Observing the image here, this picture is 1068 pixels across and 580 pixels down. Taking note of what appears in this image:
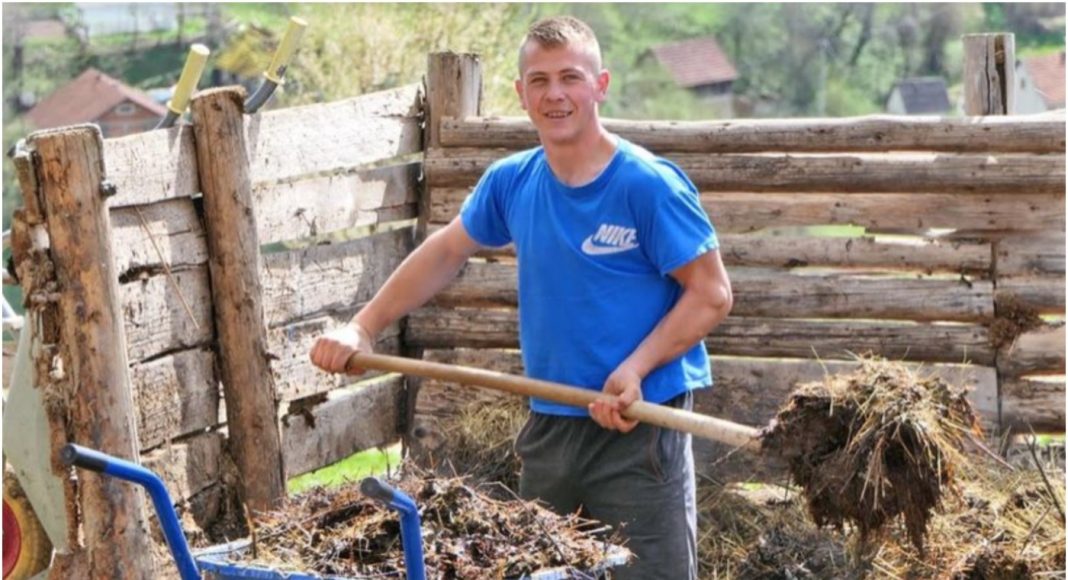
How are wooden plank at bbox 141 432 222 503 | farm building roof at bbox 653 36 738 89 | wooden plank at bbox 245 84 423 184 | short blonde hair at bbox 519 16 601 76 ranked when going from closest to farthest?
short blonde hair at bbox 519 16 601 76, wooden plank at bbox 141 432 222 503, wooden plank at bbox 245 84 423 184, farm building roof at bbox 653 36 738 89

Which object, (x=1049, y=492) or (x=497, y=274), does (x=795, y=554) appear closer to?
(x=1049, y=492)

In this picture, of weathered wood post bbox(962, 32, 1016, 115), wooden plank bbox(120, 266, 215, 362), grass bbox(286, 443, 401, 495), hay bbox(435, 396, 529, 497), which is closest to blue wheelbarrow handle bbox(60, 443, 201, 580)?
wooden plank bbox(120, 266, 215, 362)

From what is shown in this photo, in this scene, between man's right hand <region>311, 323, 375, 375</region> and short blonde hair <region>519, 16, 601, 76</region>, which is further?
man's right hand <region>311, 323, 375, 375</region>

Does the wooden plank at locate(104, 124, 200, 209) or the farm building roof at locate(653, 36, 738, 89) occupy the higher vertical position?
the wooden plank at locate(104, 124, 200, 209)

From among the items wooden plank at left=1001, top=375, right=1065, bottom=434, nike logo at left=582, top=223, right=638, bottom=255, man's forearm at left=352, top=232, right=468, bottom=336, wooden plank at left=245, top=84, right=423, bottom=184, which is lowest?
wooden plank at left=1001, top=375, right=1065, bottom=434

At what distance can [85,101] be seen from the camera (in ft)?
144

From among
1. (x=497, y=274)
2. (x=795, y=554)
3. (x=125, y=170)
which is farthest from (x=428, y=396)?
(x=125, y=170)

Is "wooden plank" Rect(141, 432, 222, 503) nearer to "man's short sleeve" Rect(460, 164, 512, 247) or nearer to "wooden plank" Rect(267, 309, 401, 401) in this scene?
"wooden plank" Rect(267, 309, 401, 401)

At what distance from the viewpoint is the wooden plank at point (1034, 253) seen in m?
8.41

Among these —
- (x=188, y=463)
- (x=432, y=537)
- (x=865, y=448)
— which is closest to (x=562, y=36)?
(x=865, y=448)

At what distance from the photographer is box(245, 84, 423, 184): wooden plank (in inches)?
290

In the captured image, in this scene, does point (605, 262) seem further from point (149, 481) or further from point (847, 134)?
point (847, 134)

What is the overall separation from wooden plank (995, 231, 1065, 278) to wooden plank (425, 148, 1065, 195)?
9.5 inches

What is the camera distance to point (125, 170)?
646 centimetres
